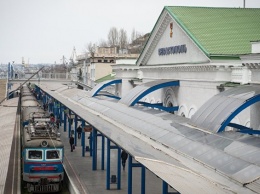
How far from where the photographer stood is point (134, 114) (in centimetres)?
2097

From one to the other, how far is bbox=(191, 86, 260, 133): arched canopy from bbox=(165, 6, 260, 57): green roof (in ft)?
19.9

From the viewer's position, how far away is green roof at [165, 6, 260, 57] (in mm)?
23984

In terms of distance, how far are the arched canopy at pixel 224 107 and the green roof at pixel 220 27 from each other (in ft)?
19.9

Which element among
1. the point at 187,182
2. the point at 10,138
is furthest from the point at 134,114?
the point at 187,182

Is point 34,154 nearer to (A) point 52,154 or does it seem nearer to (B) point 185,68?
(A) point 52,154

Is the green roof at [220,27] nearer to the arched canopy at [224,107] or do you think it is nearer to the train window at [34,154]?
the arched canopy at [224,107]

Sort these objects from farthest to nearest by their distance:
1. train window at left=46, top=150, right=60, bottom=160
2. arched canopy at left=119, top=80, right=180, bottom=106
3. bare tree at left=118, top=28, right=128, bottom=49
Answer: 1. bare tree at left=118, top=28, right=128, bottom=49
2. arched canopy at left=119, top=80, right=180, bottom=106
3. train window at left=46, top=150, right=60, bottom=160

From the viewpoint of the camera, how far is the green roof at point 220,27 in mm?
23984

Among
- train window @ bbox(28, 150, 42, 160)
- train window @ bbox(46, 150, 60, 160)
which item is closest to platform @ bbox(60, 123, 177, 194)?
train window @ bbox(46, 150, 60, 160)

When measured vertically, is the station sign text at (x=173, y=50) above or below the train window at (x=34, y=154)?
above

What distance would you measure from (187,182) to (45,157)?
32.5 feet

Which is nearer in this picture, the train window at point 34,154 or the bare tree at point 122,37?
the train window at point 34,154

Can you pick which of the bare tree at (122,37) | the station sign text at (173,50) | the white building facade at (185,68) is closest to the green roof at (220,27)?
the white building facade at (185,68)

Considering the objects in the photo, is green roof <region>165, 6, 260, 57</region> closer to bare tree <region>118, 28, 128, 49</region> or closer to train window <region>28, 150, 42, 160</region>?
train window <region>28, 150, 42, 160</region>
